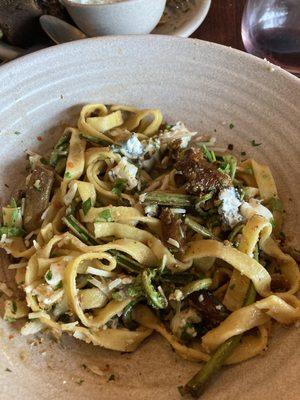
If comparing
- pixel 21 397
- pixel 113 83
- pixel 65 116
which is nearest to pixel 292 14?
pixel 113 83

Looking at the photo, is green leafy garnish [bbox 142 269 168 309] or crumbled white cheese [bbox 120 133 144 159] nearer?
green leafy garnish [bbox 142 269 168 309]

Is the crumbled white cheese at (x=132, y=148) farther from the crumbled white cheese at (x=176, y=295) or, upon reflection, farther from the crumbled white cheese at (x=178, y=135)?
the crumbled white cheese at (x=176, y=295)

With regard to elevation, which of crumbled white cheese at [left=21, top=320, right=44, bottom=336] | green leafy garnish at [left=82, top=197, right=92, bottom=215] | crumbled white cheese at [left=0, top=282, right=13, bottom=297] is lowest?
crumbled white cheese at [left=21, top=320, right=44, bottom=336]

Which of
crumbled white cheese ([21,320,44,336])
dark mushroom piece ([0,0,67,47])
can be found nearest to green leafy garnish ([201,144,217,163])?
crumbled white cheese ([21,320,44,336])

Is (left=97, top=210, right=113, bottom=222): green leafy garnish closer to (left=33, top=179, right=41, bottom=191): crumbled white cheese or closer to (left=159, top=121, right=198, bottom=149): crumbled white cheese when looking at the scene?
(left=33, top=179, right=41, bottom=191): crumbled white cheese

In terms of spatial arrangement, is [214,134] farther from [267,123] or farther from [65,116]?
[65,116]

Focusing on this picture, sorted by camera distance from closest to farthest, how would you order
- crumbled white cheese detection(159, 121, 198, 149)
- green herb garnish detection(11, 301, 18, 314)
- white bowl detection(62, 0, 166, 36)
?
1. green herb garnish detection(11, 301, 18, 314)
2. crumbled white cheese detection(159, 121, 198, 149)
3. white bowl detection(62, 0, 166, 36)

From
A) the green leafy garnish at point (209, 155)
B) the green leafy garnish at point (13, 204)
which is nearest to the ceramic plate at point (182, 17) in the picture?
the green leafy garnish at point (209, 155)

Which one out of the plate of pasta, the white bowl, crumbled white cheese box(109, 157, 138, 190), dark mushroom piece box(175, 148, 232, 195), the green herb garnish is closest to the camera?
the plate of pasta
